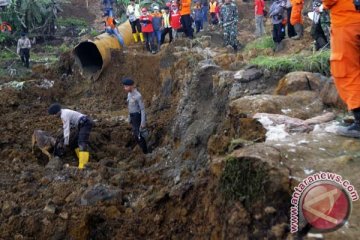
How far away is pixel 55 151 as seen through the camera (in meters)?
8.96

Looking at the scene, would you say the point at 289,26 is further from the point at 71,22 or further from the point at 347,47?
the point at 71,22

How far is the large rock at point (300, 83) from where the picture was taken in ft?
21.2

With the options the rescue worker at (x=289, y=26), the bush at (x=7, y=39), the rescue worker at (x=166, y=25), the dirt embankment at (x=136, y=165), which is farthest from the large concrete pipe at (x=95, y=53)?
the bush at (x=7, y=39)

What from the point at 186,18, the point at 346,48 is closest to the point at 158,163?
the point at 346,48

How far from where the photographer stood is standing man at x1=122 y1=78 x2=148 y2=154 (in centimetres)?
864

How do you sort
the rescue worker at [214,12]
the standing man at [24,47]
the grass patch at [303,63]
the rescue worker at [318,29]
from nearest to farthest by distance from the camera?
1. the grass patch at [303,63]
2. the rescue worker at [318,29]
3. the standing man at [24,47]
4. the rescue worker at [214,12]

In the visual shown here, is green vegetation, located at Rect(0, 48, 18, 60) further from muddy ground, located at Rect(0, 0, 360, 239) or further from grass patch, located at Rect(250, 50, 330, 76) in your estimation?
grass patch, located at Rect(250, 50, 330, 76)

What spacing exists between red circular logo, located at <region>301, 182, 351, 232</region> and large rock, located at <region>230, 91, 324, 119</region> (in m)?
2.25

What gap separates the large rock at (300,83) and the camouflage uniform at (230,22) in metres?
6.16

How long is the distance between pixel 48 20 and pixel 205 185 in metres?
17.0

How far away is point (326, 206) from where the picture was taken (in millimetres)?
3469

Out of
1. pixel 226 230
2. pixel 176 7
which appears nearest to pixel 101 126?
pixel 176 7

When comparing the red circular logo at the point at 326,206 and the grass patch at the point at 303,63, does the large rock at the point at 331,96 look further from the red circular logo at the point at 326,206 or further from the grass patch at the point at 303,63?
the red circular logo at the point at 326,206

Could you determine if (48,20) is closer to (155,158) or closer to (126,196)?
(155,158)
